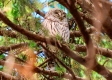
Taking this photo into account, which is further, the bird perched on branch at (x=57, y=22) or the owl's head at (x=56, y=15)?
the owl's head at (x=56, y=15)

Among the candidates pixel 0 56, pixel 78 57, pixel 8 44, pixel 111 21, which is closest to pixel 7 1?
pixel 8 44

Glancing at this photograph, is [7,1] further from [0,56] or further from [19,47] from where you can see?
[0,56]

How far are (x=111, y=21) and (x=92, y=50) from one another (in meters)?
0.23

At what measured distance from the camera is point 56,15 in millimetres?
3840

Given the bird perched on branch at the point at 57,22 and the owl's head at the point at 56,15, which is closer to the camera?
the bird perched on branch at the point at 57,22

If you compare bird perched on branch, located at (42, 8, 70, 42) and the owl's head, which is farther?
the owl's head

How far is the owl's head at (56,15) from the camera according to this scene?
146 inches

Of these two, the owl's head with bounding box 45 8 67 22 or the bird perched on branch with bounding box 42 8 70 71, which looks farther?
the owl's head with bounding box 45 8 67 22

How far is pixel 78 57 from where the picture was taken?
6.52 ft

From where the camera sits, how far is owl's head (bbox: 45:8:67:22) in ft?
12.2

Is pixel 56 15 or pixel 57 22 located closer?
pixel 57 22

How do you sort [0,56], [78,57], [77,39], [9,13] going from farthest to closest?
[77,39], [0,56], [9,13], [78,57]

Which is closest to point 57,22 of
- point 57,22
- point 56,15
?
point 57,22

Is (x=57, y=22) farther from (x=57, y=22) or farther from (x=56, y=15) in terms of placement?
(x=56, y=15)
